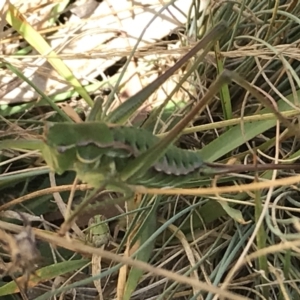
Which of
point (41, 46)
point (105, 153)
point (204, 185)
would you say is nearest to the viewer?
point (105, 153)

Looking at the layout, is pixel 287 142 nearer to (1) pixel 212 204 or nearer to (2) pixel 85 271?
(1) pixel 212 204

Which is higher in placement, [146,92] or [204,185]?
[146,92]

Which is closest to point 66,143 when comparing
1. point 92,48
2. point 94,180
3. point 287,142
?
point 94,180

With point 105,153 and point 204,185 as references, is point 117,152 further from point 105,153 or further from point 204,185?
point 204,185

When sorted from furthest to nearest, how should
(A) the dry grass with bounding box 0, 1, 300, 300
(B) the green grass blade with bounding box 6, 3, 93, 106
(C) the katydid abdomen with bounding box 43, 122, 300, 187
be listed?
(B) the green grass blade with bounding box 6, 3, 93, 106 → (A) the dry grass with bounding box 0, 1, 300, 300 → (C) the katydid abdomen with bounding box 43, 122, 300, 187

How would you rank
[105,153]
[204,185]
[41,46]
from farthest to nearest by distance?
1. [41,46]
2. [204,185]
3. [105,153]

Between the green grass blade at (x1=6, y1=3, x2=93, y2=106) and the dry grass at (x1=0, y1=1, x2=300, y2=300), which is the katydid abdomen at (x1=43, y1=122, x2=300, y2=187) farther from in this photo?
the green grass blade at (x1=6, y1=3, x2=93, y2=106)

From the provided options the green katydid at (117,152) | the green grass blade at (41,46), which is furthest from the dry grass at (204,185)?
the green katydid at (117,152)

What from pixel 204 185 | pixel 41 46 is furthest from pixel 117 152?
pixel 41 46

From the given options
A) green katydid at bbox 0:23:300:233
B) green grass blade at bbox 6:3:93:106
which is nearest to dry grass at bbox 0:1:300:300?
green grass blade at bbox 6:3:93:106
